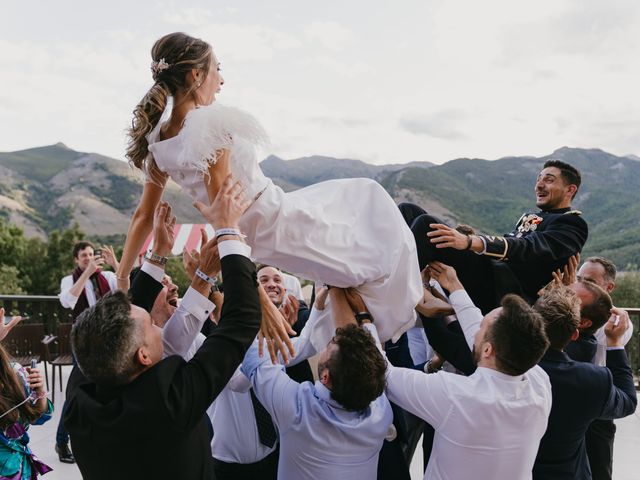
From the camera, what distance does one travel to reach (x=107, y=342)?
4.95 ft

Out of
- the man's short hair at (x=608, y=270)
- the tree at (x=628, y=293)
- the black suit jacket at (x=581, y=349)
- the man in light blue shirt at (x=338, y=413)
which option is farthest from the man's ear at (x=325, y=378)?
the tree at (x=628, y=293)

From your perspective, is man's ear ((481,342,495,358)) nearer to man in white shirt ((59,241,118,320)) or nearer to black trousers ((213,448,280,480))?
black trousers ((213,448,280,480))

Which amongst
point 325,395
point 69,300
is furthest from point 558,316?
point 69,300

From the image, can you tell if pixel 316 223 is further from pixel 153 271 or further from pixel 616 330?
pixel 616 330

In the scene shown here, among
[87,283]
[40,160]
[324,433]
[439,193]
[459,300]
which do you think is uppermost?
[459,300]

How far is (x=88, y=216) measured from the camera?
72062mm

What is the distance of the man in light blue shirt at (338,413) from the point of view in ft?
6.32

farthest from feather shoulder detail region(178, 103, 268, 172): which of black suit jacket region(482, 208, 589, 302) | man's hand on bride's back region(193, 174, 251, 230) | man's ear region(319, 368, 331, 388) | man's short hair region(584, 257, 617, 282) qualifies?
man's short hair region(584, 257, 617, 282)

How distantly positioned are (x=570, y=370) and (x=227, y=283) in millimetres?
1405

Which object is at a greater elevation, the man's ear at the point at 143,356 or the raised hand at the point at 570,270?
the man's ear at the point at 143,356

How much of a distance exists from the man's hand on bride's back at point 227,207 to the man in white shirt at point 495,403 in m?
0.89

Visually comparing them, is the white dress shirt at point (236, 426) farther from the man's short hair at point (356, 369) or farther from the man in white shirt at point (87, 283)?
the man in white shirt at point (87, 283)

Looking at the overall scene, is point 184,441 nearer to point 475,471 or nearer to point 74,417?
point 74,417

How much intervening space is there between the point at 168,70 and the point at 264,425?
1.61 metres
